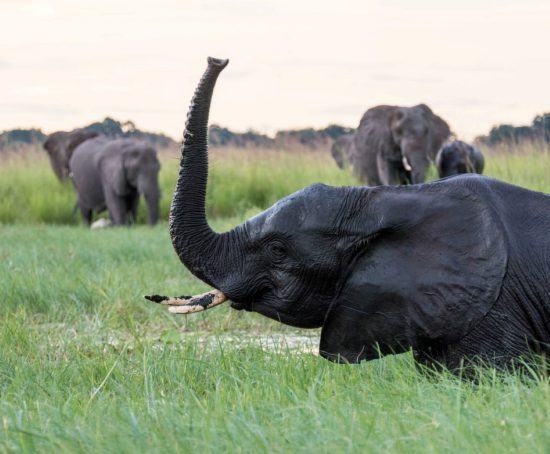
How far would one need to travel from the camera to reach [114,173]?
17.1 m

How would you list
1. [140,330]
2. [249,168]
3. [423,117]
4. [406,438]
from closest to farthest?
[406,438] < [140,330] < [423,117] < [249,168]

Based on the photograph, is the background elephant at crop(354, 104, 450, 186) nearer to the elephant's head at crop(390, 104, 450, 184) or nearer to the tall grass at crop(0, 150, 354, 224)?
the elephant's head at crop(390, 104, 450, 184)

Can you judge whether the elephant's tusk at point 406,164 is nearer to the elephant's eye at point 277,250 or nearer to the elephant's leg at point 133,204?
the elephant's leg at point 133,204

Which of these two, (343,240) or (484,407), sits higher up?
(343,240)

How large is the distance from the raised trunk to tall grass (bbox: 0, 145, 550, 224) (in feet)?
36.1

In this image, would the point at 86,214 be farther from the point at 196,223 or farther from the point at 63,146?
the point at 196,223

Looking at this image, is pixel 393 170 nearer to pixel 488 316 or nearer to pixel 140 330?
pixel 140 330

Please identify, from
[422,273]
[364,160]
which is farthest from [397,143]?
[422,273]

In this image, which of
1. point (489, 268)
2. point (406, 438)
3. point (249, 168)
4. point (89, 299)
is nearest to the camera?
point (406, 438)

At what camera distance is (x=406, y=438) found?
2723 millimetres

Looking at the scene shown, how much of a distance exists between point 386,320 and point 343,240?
0.97 ft

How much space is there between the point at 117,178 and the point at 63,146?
A: 5.33 m

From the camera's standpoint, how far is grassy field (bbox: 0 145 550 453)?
2.85 meters

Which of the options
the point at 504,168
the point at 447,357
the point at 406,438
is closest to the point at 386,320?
the point at 447,357
